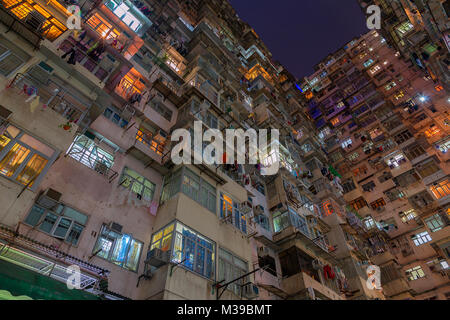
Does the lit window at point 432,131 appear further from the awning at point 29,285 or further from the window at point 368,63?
the awning at point 29,285

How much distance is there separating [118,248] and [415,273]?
31.6 meters

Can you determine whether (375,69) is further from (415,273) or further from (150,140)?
(150,140)

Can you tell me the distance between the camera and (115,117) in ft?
57.9

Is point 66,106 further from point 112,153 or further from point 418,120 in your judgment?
point 418,120

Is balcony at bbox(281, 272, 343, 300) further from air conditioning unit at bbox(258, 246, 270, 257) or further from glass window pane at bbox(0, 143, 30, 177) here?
glass window pane at bbox(0, 143, 30, 177)

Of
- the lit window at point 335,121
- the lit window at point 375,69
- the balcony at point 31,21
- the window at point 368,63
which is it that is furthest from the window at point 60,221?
the window at point 368,63

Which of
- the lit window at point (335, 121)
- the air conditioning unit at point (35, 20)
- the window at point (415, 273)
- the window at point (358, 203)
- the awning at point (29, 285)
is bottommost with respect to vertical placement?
the awning at point (29, 285)

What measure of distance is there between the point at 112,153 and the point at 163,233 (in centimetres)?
530

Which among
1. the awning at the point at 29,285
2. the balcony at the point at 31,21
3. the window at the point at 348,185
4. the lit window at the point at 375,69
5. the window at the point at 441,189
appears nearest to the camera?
the awning at the point at 29,285

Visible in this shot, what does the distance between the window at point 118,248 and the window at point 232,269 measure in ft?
13.6

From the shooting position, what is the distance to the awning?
8195mm

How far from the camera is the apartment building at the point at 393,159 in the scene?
3045 cm

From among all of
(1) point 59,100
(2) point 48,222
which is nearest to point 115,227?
(2) point 48,222
